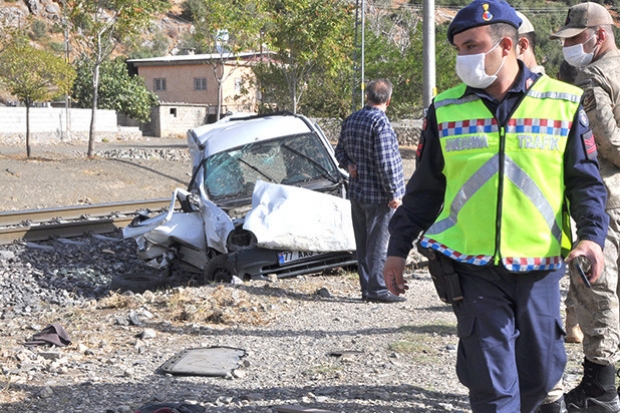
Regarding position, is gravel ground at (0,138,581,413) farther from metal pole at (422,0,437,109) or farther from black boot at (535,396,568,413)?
metal pole at (422,0,437,109)

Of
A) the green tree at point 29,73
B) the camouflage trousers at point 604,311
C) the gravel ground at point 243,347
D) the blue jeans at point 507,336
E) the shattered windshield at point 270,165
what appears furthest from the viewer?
the green tree at point 29,73

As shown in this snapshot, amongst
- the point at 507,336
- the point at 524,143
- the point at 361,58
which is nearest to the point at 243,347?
the point at 507,336

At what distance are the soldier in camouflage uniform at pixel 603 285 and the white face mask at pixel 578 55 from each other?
14 cm

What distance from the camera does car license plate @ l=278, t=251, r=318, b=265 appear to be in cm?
972

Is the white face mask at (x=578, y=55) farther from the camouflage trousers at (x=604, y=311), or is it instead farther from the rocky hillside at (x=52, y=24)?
the rocky hillside at (x=52, y=24)

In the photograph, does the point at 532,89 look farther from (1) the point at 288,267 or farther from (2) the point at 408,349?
(1) the point at 288,267

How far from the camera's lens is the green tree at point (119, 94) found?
51125mm

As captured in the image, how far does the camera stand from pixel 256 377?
5.87 meters

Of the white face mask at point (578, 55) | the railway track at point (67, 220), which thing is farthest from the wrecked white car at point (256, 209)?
the white face mask at point (578, 55)

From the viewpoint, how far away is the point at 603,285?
4.80 m

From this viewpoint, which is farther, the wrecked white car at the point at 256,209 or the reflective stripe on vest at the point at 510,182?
the wrecked white car at the point at 256,209

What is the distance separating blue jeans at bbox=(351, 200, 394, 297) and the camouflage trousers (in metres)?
3.48

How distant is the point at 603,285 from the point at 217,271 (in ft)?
18.6

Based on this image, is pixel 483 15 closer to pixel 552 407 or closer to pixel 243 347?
pixel 552 407
